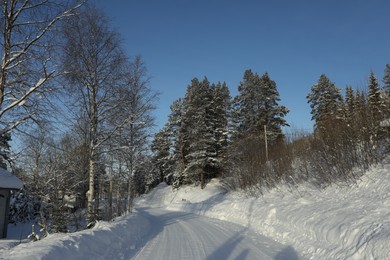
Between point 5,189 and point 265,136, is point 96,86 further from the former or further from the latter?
point 265,136

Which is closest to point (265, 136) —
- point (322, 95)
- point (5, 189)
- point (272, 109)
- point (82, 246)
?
point (272, 109)

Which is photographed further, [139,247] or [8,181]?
[8,181]

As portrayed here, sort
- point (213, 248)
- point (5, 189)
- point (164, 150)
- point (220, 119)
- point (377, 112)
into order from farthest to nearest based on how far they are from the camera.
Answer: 1. point (164, 150)
2. point (220, 119)
3. point (5, 189)
4. point (377, 112)
5. point (213, 248)

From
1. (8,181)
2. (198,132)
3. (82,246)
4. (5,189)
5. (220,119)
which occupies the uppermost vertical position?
(220,119)

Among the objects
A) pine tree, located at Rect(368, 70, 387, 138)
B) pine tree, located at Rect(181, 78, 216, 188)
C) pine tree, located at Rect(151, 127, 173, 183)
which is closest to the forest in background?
pine tree, located at Rect(368, 70, 387, 138)

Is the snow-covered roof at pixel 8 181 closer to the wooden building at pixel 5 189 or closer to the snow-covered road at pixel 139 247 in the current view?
the wooden building at pixel 5 189

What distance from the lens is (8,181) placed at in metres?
16.8

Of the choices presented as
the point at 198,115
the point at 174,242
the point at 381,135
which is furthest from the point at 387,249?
the point at 198,115

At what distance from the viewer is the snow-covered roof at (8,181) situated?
16.6 metres

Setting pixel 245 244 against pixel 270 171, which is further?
pixel 270 171

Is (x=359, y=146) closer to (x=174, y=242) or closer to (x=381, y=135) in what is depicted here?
(x=381, y=135)

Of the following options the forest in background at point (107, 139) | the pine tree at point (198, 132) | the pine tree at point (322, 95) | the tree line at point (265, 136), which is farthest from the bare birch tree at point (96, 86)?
the pine tree at point (322, 95)

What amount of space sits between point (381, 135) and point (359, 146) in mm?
1016

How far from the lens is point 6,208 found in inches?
707
